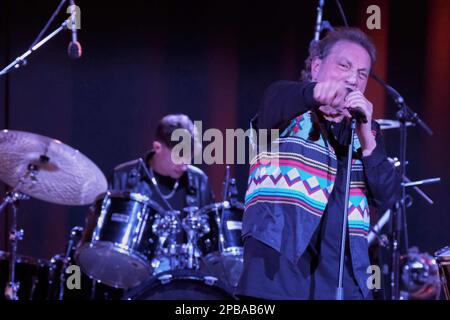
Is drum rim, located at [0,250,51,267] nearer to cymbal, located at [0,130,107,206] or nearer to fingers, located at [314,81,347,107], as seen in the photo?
cymbal, located at [0,130,107,206]

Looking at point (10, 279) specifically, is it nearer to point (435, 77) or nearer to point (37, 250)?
point (37, 250)

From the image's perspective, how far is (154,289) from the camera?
12.0 ft

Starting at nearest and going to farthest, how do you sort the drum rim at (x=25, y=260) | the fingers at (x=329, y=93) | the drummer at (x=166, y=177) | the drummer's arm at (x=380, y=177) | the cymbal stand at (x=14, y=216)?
the fingers at (x=329, y=93) < the drummer's arm at (x=380, y=177) < the cymbal stand at (x=14, y=216) < the drum rim at (x=25, y=260) < the drummer at (x=166, y=177)

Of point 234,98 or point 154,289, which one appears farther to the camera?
point 234,98

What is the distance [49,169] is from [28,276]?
678 mm

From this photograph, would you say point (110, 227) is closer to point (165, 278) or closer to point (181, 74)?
point (165, 278)

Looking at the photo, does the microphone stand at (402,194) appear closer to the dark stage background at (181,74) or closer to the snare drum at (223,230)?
the dark stage background at (181,74)

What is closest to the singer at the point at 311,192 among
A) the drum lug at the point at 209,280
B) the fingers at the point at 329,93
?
the fingers at the point at 329,93

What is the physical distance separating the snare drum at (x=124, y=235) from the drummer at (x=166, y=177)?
1.70 feet

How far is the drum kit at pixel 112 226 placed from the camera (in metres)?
4.07

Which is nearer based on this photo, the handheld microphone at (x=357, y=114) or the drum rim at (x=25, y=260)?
the handheld microphone at (x=357, y=114)

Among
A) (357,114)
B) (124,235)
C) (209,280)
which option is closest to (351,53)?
(357,114)

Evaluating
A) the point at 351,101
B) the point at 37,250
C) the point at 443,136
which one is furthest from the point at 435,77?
the point at 351,101

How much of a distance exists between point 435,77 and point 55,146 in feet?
8.09
